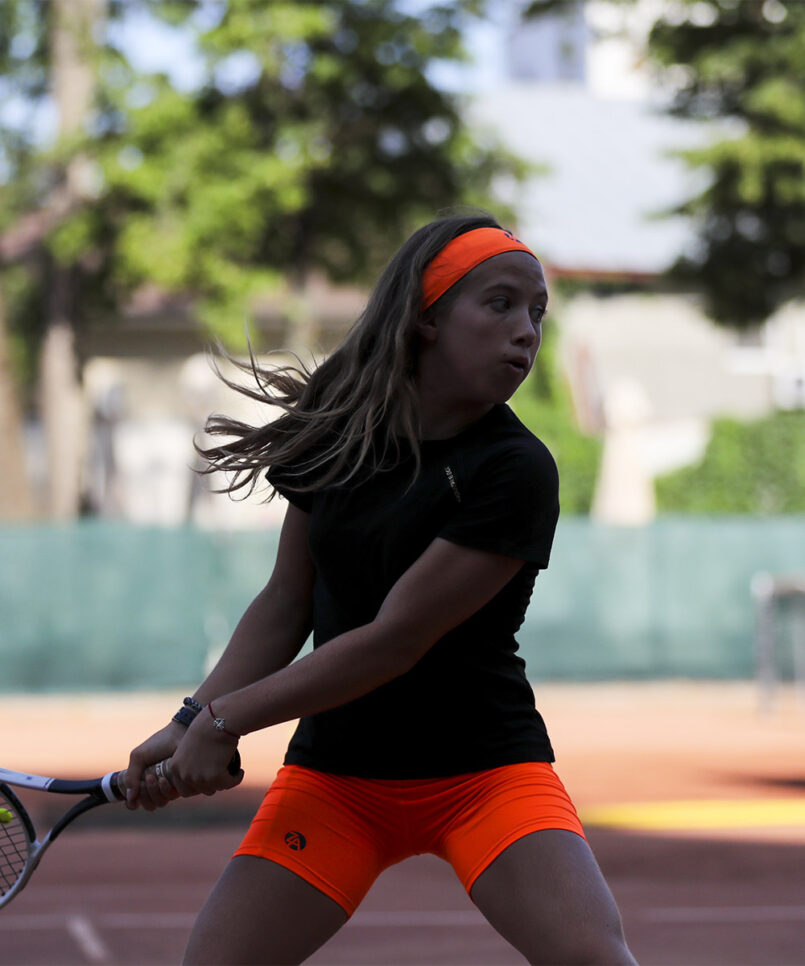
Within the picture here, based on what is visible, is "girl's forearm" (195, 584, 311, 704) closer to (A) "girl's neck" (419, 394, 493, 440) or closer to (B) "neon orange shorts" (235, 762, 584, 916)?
(B) "neon orange shorts" (235, 762, 584, 916)

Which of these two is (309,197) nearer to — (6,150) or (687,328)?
(6,150)

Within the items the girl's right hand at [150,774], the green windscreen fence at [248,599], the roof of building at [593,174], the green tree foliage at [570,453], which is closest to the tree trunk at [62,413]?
the green windscreen fence at [248,599]

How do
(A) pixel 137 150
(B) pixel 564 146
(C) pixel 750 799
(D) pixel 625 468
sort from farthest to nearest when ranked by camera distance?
(B) pixel 564 146 < (A) pixel 137 150 < (D) pixel 625 468 < (C) pixel 750 799

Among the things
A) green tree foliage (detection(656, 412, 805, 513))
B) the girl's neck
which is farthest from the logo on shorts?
green tree foliage (detection(656, 412, 805, 513))

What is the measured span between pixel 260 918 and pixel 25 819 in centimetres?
56

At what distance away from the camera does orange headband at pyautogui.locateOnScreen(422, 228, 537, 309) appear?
2953mm

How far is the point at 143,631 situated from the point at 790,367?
63.2 ft

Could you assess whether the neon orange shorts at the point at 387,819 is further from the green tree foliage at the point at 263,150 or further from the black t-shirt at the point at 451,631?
the green tree foliage at the point at 263,150

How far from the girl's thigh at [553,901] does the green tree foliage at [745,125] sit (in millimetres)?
21012

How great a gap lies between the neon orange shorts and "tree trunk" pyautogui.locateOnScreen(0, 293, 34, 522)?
20139 mm

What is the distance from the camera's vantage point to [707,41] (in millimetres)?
22906

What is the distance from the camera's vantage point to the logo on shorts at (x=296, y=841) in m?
2.92

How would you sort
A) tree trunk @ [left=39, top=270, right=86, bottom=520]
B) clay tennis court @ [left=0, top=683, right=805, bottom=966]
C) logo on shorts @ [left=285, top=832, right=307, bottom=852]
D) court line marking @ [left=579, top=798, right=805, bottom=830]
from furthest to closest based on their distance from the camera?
tree trunk @ [left=39, top=270, right=86, bottom=520], court line marking @ [left=579, top=798, right=805, bottom=830], clay tennis court @ [left=0, top=683, right=805, bottom=966], logo on shorts @ [left=285, top=832, right=307, bottom=852]

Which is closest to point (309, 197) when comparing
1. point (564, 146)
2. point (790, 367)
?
point (790, 367)
